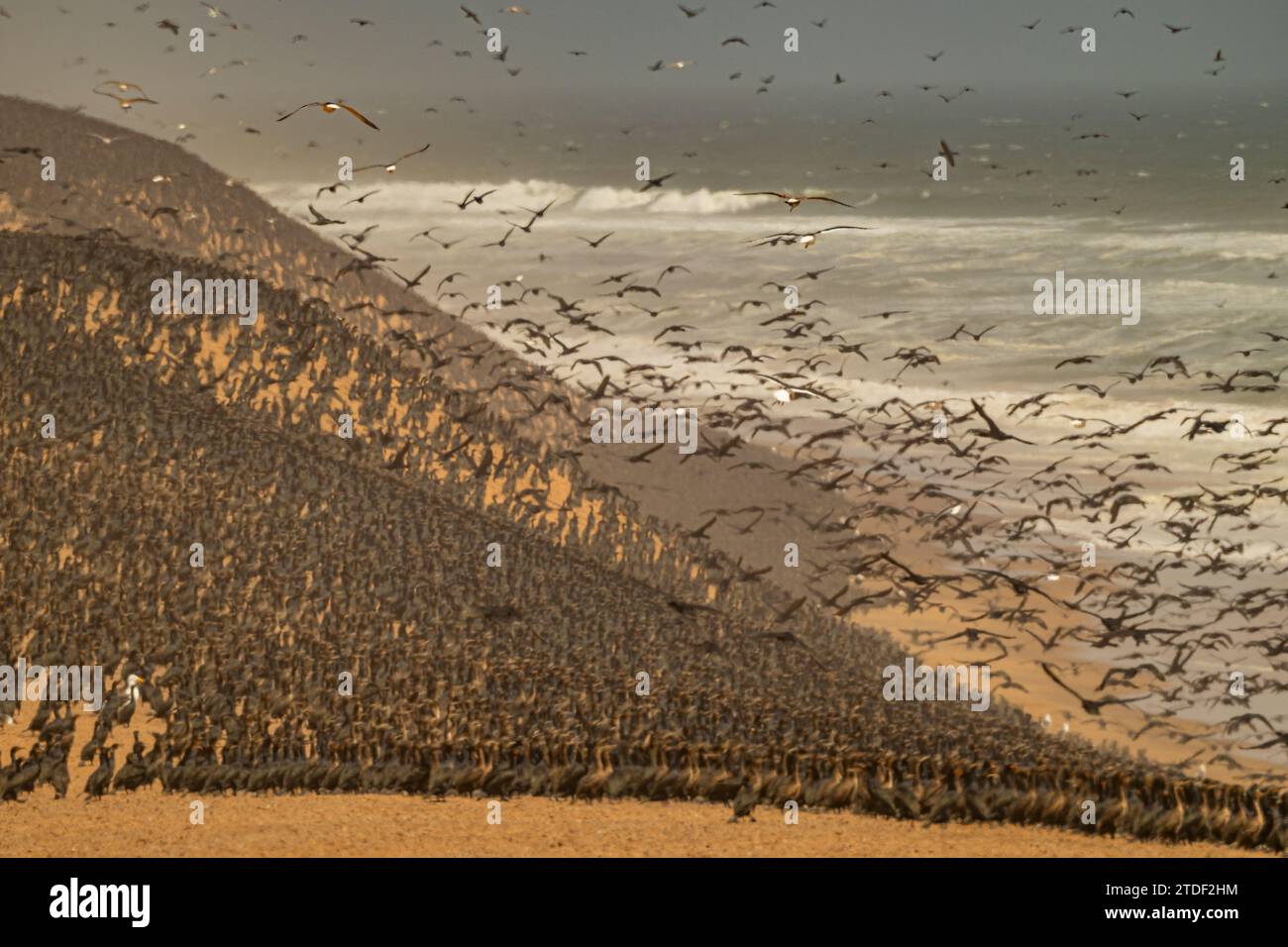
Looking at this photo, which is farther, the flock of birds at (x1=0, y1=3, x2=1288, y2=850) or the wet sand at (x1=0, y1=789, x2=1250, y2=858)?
the flock of birds at (x1=0, y1=3, x2=1288, y2=850)

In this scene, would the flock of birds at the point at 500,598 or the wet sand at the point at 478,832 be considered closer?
the wet sand at the point at 478,832

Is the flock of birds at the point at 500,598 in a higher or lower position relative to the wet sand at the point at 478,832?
higher

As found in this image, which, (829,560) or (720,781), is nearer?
(720,781)

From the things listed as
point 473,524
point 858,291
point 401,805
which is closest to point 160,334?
point 473,524

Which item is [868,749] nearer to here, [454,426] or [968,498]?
[454,426]
